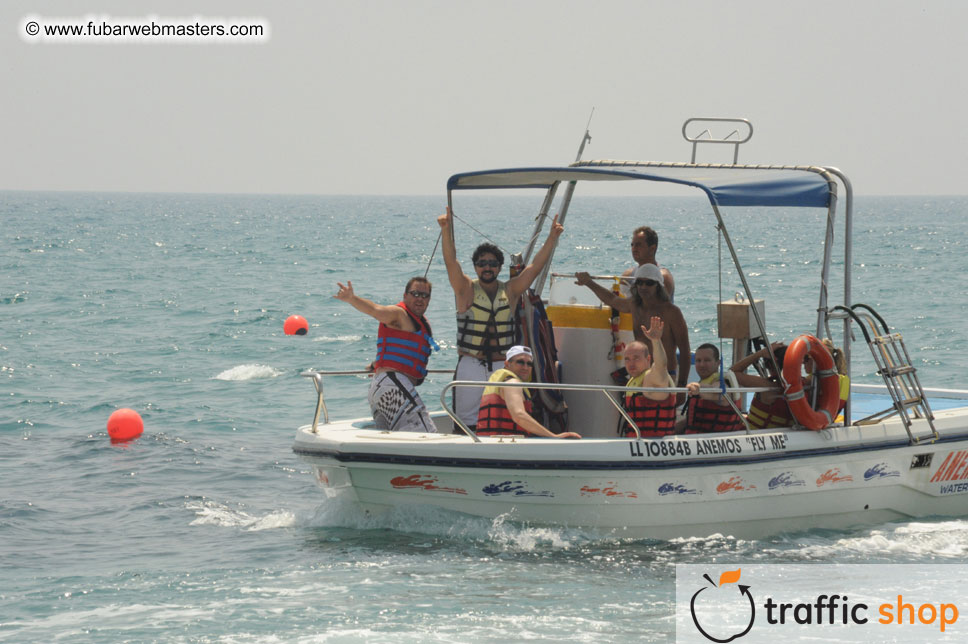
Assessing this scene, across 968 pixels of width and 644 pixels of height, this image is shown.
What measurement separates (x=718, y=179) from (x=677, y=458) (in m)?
1.92

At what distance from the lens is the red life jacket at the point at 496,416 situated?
8.08 m

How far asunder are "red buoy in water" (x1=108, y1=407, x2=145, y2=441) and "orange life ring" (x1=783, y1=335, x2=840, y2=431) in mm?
7641

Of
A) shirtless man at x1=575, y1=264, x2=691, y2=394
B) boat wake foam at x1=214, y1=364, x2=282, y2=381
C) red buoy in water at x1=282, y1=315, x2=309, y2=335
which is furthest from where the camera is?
red buoy in water at x1=282, y1=315, x2=309, y2=335

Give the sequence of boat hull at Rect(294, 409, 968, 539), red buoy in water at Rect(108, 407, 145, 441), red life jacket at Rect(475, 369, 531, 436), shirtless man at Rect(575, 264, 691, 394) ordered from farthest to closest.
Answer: red buoy in water at Rect(108, 407, 145, 441)
shirtless man at Rect(575, 264, 691, 394)
red life jacket at Rect(475, 369, 531, 436)
boat hull at Rect(294, 409, 968, 539)

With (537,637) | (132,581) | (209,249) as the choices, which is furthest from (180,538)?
(209,249)

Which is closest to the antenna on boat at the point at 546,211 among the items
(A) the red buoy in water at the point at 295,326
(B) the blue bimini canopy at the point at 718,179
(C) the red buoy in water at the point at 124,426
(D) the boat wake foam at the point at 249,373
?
(B) the blue bimini canopy at the point at 718,179

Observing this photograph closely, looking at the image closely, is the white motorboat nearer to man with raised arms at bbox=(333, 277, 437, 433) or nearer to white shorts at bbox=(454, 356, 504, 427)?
man with raised arms at bbox=(333, 277, 437, 433)

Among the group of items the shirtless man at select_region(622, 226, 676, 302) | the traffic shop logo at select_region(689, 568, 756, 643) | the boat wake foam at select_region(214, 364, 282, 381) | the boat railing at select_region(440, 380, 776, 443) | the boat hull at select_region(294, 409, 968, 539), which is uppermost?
the shirtless man at select_region(622, 226, 676, 302)

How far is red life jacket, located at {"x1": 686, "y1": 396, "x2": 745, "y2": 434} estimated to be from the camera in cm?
838

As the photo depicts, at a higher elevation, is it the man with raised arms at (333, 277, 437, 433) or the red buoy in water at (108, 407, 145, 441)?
the man with raised arms at (333, 277, 437, 433)

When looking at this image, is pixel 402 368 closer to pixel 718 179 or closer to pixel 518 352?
pixel 518 352

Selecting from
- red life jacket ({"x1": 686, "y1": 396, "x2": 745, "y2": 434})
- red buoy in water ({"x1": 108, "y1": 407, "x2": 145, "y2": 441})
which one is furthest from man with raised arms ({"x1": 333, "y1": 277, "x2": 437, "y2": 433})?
red buoy in water ({"x1": 108, "y1": 407, "x2": 145, "y2": 441})

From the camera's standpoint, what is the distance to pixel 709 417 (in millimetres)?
8438

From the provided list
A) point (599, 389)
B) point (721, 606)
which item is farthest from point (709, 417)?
point (721, 606)
